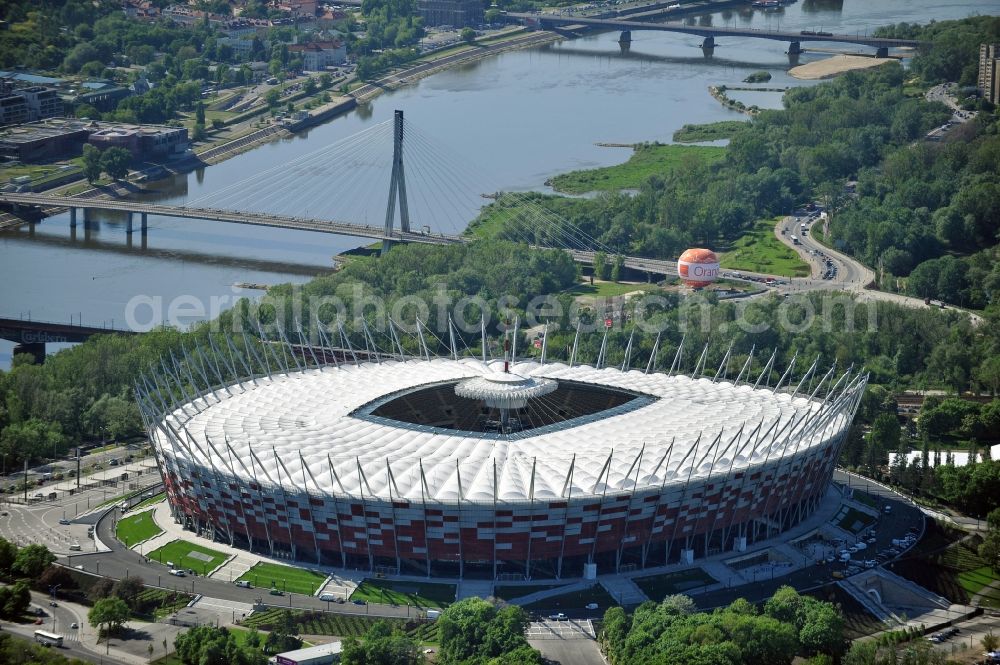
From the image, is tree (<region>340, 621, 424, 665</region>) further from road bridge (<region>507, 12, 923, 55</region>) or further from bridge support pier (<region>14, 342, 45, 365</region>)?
road bridge (<region>507, 12, 923, 55</region>)

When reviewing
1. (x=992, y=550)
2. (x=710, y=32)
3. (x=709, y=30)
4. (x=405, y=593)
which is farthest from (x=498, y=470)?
(x=710, y=32)

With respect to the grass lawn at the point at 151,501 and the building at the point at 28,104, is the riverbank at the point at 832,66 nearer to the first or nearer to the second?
the building at the point at 28,104

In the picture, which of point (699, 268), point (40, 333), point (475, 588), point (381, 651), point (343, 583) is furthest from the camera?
point (699, 268)

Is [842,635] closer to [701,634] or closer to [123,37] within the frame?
[701,634]

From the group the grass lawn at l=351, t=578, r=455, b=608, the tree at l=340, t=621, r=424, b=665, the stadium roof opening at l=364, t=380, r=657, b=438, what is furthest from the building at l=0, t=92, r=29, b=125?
the tree at l=340, t=621, r=424, b=665

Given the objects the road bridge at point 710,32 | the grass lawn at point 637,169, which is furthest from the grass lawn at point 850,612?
the road bridge at point 710,32

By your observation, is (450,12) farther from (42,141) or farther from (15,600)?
(15,600)

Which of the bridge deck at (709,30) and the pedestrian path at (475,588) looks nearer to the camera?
the pedestrian path at (475,588)
